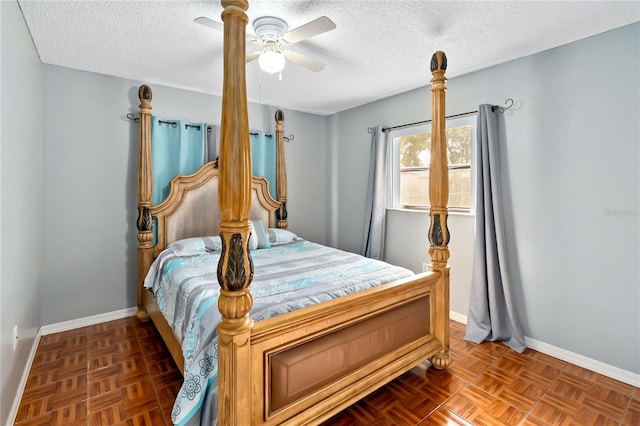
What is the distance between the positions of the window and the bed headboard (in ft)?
5.86

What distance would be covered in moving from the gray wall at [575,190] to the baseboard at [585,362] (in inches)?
1.2

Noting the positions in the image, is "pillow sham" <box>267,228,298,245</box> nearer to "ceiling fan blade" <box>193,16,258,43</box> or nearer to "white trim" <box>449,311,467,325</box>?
"white trim" <box>449,311,467,325</box>

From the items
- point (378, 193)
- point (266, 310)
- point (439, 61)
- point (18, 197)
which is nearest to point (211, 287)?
point (266, 310)

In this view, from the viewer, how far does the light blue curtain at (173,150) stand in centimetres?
327

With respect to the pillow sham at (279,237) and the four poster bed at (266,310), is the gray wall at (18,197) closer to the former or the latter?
the four poster bed at (266,310)

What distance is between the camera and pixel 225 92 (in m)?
1.32

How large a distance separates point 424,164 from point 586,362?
221cm

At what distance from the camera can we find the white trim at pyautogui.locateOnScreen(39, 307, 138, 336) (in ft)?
9.42

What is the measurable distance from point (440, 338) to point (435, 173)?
1208 mm

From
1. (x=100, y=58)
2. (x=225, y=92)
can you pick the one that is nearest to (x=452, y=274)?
(x=225, y=92)

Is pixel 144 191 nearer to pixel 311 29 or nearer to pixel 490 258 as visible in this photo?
A: pixel 311 29

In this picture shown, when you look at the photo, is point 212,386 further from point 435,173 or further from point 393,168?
point 393,168

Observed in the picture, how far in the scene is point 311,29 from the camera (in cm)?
186

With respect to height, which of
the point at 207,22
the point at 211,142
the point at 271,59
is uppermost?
the point at 207,22
